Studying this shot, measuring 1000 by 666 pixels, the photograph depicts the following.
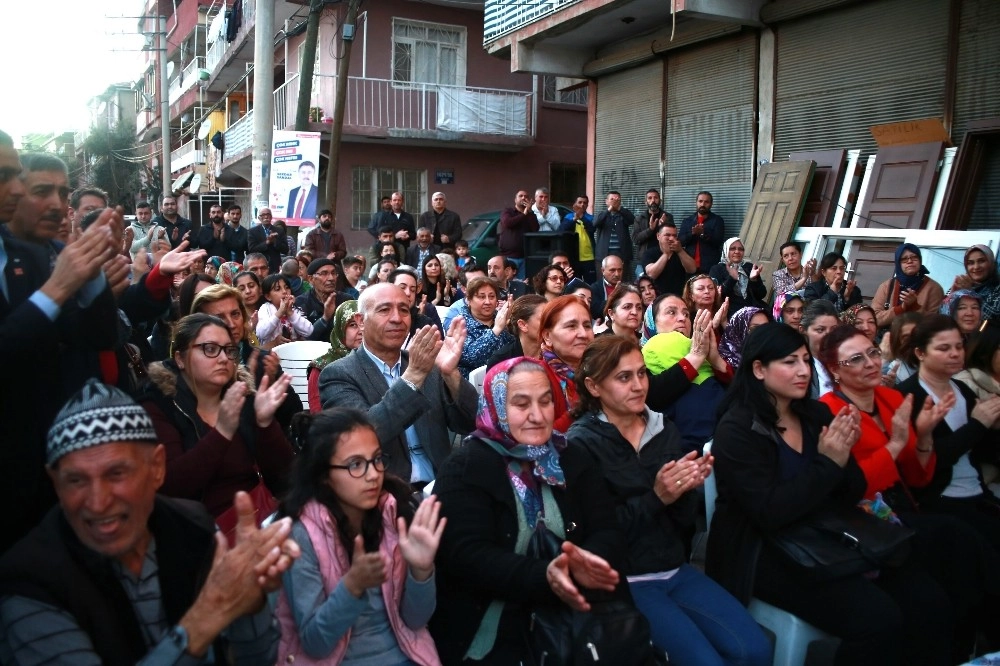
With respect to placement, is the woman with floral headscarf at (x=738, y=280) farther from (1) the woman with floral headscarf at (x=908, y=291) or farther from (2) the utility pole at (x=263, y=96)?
(2) the utility pole at (x=263, y=96)

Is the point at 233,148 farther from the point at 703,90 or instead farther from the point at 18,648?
the point at 18,648

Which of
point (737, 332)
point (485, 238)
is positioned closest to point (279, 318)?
point (737, 332)

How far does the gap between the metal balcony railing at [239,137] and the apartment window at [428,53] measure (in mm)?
4925

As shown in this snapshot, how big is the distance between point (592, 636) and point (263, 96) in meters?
13.0

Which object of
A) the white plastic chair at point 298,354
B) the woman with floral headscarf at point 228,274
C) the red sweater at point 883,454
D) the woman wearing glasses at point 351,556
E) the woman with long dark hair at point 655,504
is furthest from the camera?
the woman with floral headscarf at point 228,274

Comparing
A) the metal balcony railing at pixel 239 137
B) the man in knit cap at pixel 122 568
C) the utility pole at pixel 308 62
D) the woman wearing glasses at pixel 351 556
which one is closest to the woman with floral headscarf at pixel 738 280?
the woman wearing glasses at pixel 351 556

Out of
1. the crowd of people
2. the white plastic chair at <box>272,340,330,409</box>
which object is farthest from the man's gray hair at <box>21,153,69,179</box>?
the white plastic chair at <box>272,340,330,409</box>

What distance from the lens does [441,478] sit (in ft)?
9.93

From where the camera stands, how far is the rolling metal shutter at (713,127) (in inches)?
453

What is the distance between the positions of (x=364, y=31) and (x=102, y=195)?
1515cm

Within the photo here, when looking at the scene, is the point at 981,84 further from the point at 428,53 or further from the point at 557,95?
the point at 428,53

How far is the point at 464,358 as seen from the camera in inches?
231

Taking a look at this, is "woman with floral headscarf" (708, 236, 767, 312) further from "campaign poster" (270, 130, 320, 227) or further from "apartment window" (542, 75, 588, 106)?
"apartment window" (542, 75, 588, 106)

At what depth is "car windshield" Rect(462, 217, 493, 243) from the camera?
1491cm
